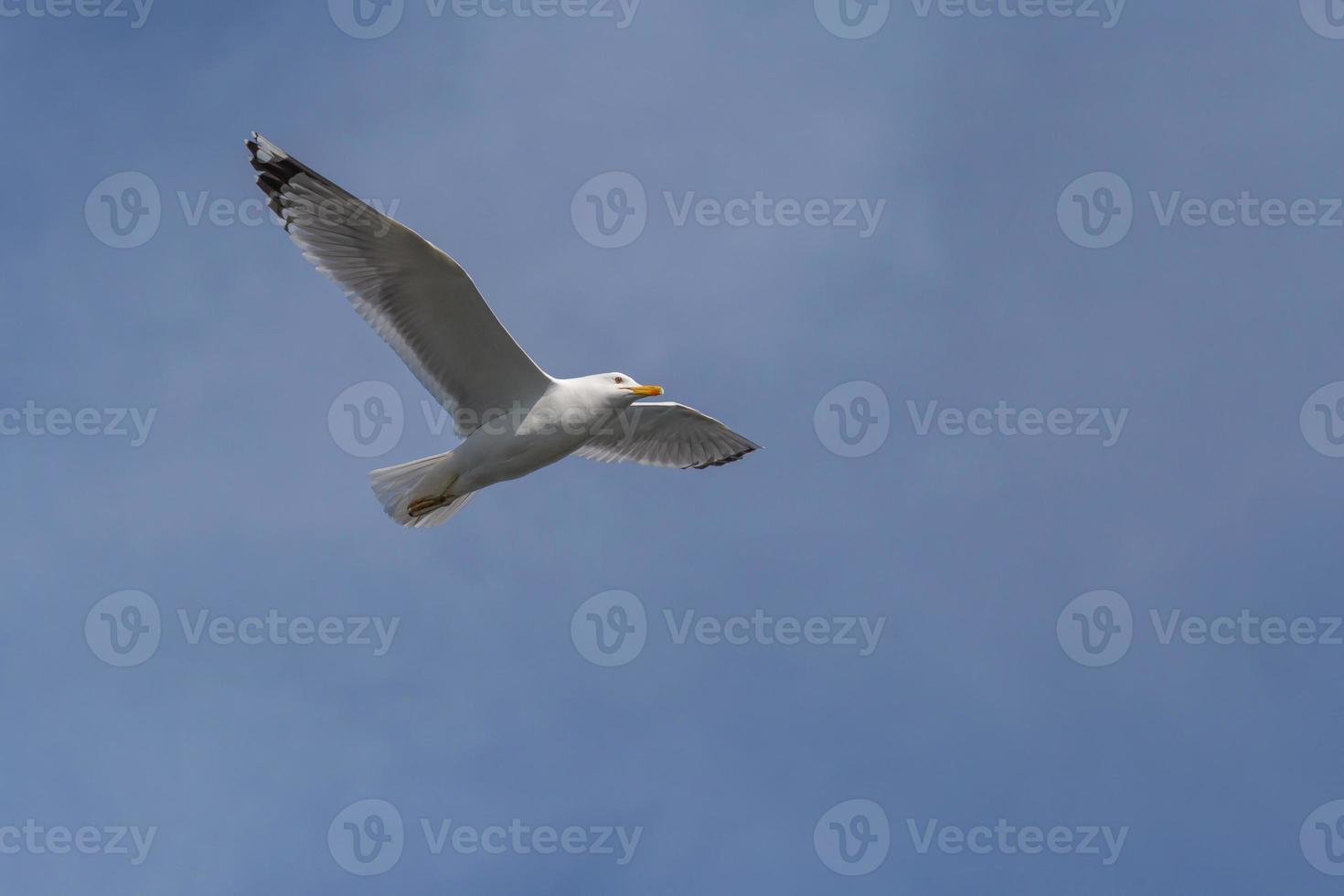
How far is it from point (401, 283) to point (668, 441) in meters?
3.16

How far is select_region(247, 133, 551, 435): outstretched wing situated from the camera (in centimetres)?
1095

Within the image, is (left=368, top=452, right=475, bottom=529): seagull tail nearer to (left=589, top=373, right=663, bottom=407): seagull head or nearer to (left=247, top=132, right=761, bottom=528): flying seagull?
(left=247, top=132, right=761, bottom=528): flying seagull

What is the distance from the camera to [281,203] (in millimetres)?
11062

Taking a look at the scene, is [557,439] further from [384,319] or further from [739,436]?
[739,436]

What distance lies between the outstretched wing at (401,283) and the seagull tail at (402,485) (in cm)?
45

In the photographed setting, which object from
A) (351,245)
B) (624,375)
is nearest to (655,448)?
(624,375)

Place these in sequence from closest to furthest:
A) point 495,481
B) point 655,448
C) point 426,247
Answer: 1. point 426,247
2. point 495,481
3. point 655,448

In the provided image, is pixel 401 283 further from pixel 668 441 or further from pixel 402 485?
pixel 668 441

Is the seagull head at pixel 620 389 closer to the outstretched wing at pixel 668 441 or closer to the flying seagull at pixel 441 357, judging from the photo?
the flying seagull at pixel 441 357

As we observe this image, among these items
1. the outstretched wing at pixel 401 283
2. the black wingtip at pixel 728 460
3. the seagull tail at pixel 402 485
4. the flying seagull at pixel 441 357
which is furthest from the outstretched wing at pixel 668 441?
the seagull tail at pixel 402 485

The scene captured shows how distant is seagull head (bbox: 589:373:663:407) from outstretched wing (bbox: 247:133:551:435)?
433 mm

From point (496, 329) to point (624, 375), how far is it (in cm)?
111

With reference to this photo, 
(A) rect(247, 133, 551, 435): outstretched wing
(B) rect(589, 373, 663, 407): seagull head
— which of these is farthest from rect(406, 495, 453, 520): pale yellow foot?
(B) rect(589, 373, 663, 407): seagull head

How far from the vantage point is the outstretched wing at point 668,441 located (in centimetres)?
1297
